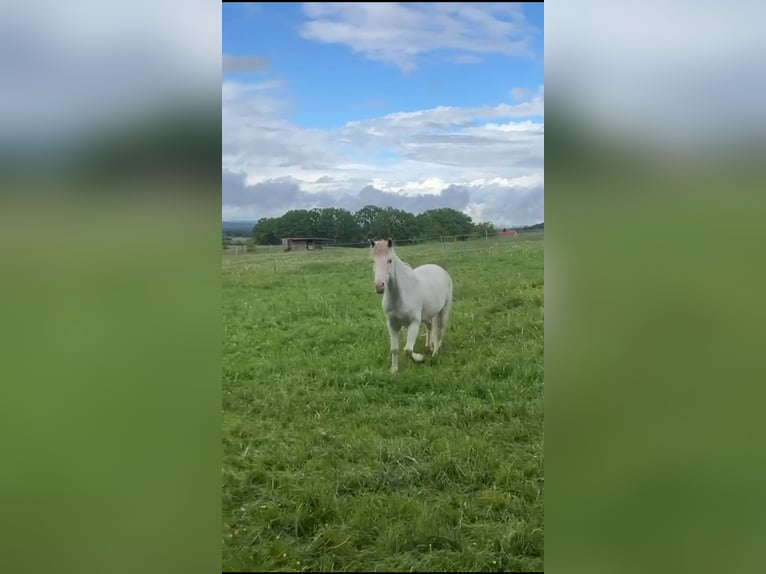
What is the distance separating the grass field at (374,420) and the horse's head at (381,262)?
0.06m

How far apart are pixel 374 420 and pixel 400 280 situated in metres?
0.74

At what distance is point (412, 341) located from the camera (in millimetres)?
3049

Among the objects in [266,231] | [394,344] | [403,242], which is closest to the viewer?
[266,231]

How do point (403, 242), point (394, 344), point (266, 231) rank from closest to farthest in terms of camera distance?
point (266, 231) < point (403, 242) < point (394, 344)

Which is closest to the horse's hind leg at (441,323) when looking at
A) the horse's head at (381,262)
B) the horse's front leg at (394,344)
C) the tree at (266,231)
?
the horse's front leg at (394,344)

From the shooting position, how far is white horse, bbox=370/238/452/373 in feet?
9.62

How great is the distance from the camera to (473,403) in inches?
105

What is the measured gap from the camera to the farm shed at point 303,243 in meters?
2.68

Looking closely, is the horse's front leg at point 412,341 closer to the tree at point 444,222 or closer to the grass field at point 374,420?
the grass field at point 374,420

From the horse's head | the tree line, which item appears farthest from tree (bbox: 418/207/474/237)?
the horse's head
